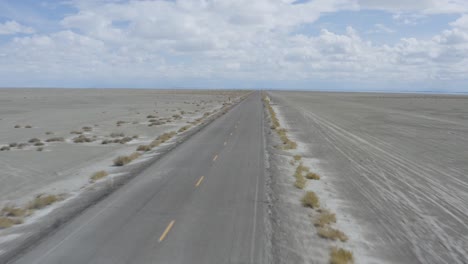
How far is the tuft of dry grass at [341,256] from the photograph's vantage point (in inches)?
338

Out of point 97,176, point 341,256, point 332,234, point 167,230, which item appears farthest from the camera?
point 97,176

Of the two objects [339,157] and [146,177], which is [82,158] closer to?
[146,177]

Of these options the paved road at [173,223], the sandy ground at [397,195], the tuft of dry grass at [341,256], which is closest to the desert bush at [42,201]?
the paved road at [173,223]

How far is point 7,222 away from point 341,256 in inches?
401

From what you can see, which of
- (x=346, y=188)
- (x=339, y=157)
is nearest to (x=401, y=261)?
(x=346, y=188)

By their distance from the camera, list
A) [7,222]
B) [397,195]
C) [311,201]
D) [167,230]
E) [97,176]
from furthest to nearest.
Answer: [97,176] → [397,195] → [311,201] → [7,222] → [167,230]

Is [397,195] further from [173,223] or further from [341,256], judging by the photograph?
[173,223]

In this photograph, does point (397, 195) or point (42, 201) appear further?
point (397, 195)

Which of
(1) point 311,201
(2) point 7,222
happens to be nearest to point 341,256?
(1) point 311,201

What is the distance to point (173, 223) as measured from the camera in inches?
430

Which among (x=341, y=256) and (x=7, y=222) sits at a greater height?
(x=341, y=256)

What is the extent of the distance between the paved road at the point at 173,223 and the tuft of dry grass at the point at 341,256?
1.76 m

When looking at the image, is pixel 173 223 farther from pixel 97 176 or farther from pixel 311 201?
pixel 97 176

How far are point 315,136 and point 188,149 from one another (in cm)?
1386
